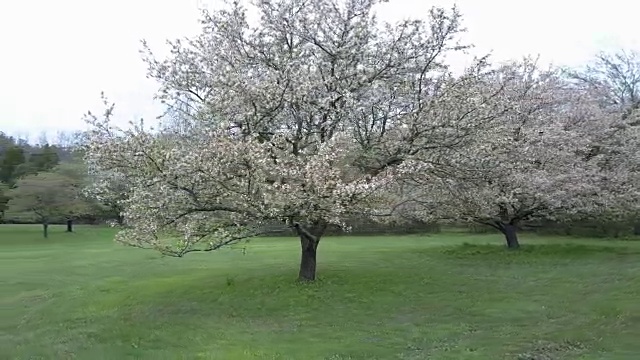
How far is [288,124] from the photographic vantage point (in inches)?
674

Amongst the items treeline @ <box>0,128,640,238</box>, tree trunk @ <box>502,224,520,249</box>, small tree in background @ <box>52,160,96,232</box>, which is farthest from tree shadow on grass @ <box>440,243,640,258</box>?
small tree in background @ <box>52,160,96,232</box>

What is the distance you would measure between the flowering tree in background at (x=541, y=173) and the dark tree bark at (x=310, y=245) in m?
2.92

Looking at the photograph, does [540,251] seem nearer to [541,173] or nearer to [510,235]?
[510,235]

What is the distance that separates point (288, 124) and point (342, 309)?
510cm

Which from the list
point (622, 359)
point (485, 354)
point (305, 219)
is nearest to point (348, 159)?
point (305, 219)

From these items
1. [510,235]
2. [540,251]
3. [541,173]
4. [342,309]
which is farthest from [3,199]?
[342,309]

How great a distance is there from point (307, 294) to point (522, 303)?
559 centimetres

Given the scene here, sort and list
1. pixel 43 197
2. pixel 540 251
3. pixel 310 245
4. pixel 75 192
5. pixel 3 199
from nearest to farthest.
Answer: pixel 310 245 < pixel 540 251 < pixel 43 197 < pixel 3 199 < pixel 75 192

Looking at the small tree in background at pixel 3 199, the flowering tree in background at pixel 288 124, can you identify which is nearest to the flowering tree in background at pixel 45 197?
the small tree in background at pixel 3 199

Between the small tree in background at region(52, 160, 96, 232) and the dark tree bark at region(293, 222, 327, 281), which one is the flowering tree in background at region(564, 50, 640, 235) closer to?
the dark tree bark at region(293, 222, 327, 281)

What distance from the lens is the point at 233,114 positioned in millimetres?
15984

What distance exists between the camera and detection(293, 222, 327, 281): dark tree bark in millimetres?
17812

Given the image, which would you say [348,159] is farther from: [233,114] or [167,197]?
[167,197]

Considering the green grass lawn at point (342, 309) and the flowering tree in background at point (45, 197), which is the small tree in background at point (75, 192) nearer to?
the flowering tree in background at point (45, 197)
